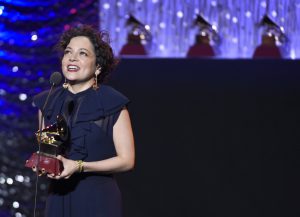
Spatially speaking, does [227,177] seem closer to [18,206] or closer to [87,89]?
[18,206]

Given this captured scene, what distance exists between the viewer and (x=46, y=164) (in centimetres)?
212

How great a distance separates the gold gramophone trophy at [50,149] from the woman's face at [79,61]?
241 mm

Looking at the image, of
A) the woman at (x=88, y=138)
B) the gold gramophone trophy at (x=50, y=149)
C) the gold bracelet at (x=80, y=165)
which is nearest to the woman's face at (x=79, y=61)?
the woman at (x=88, y=138)

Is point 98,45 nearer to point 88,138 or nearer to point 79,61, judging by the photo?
point 79,61

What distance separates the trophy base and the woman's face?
40 cm

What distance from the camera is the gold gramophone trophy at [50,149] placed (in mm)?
2133

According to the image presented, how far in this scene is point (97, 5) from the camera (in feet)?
13.3

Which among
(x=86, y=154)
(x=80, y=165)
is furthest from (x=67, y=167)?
(x=86, y=154)

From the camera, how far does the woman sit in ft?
7.91

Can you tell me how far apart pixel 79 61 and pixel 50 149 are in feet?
1.43

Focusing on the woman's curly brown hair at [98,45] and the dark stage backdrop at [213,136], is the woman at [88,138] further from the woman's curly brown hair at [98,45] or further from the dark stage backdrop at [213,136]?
the dark stage backdrop at [213,136]

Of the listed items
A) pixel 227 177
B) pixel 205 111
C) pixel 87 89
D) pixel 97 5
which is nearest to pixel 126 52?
pixel 97 5

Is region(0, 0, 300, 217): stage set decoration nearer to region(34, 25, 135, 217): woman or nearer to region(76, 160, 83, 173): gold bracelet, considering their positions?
region(34, 25, 135, 217): woman

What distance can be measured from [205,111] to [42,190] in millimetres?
1191
